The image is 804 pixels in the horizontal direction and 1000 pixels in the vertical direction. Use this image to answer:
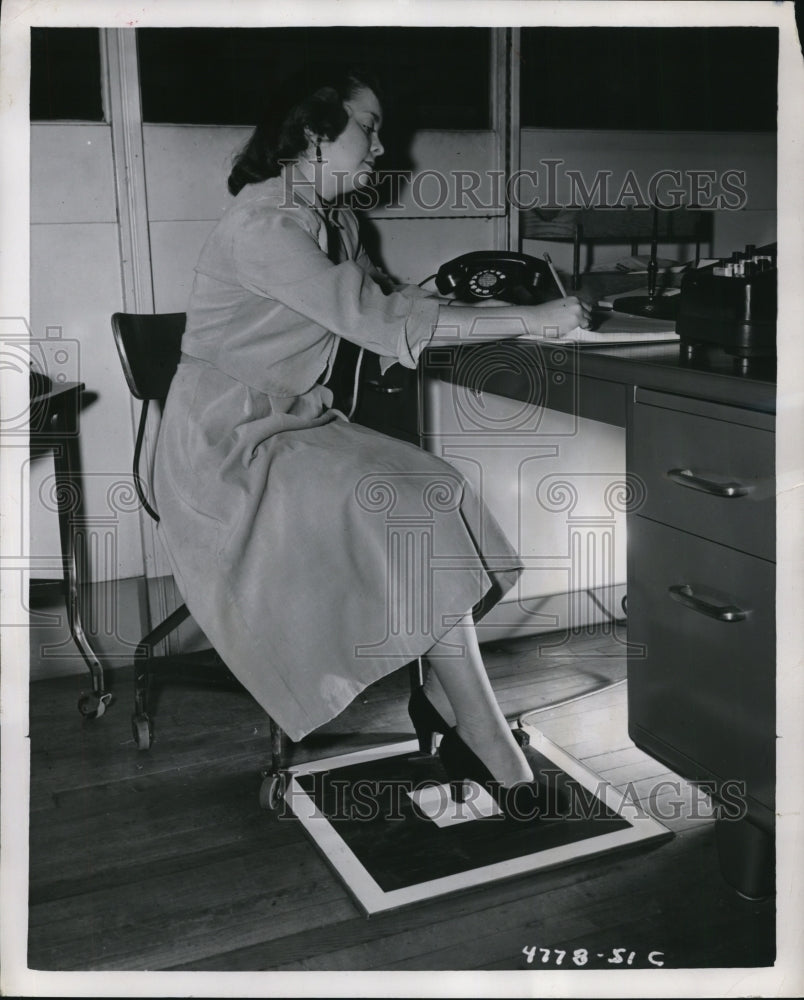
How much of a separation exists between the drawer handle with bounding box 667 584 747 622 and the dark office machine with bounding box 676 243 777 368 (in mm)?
391

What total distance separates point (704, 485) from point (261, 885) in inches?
42.1

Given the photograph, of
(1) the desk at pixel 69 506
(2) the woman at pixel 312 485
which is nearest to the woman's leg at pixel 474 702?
(2) the woman at pixel 312 485

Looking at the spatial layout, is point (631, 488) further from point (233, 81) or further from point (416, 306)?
point (233, 81)

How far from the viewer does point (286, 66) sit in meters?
2.65

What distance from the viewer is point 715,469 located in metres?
1.66

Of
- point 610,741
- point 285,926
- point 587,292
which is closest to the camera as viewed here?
point 285,926

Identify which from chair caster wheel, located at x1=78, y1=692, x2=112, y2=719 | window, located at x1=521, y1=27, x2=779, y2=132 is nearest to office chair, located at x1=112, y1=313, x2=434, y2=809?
chair caster wheel, located at x1=78, y1=692, x2=112, y2=719

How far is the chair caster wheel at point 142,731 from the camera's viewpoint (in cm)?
241

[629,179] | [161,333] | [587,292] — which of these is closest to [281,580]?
[161,333]

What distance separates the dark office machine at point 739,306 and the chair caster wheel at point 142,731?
1.47 metres

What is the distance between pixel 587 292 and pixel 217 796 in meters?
1.63

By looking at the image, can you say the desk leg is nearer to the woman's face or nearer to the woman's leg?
the woman's face

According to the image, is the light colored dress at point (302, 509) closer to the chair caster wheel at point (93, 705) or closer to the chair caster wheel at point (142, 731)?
the chair caster wheel at point (142, 731)

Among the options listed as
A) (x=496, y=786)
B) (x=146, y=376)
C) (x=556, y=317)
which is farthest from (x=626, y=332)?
(x=146, y=376)
